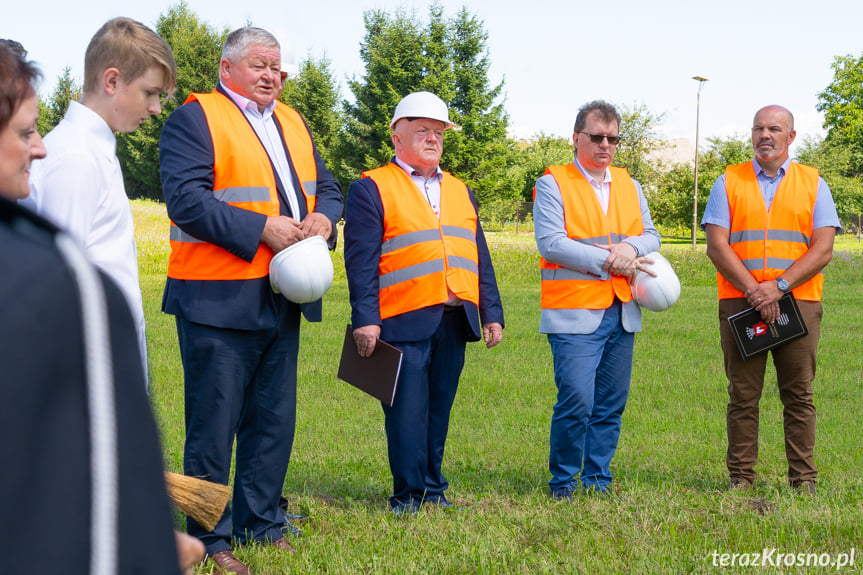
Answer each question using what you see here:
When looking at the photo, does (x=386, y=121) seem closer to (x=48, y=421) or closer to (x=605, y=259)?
(x=605, y=259)

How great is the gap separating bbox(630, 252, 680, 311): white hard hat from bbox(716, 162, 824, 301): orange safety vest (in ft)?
1.71

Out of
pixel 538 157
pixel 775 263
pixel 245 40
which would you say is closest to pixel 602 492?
pixel 775 263

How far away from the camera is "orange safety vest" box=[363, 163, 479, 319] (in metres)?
5.25

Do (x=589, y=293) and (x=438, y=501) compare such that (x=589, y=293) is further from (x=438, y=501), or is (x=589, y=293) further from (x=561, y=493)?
(x=438, y=501)

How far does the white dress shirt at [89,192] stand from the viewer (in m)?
2.99

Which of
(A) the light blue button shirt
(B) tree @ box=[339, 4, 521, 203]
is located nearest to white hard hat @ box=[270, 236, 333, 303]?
(A) the light blue button shirt

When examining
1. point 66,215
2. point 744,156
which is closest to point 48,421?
point 66,215

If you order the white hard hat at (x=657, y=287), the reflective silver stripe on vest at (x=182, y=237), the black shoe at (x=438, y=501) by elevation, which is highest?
the reflective silver stripe on vest at (x=182, y=237)

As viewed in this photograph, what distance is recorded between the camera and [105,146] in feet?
10.7

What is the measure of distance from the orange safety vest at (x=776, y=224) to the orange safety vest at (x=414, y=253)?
190cm

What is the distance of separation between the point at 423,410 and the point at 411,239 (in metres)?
1.03

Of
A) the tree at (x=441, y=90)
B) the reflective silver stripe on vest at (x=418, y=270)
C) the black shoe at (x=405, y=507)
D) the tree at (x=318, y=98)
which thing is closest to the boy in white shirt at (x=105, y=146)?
the reflective silver stripe on vest at (x=418, y=270)

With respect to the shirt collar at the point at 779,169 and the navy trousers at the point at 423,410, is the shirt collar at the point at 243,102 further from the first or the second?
the shirt collar at the point at 779,169

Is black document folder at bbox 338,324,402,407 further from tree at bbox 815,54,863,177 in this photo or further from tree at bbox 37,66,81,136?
tree at bbox 37,66,81,136
